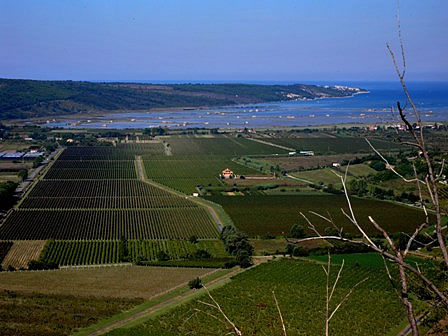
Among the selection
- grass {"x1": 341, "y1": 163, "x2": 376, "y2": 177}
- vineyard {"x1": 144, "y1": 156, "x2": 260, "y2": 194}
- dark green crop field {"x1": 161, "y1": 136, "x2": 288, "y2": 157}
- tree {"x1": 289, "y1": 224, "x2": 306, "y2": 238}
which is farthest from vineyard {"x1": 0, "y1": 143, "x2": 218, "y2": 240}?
grass {"x1": 341, "y1": 163, "x2": 376, "y2": 177}

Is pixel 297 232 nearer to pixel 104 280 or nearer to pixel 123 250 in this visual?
pixel 123 250

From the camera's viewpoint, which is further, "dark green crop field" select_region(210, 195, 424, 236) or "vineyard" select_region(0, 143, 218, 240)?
"dark green crop field" select_region(210, 195, 424, 236)

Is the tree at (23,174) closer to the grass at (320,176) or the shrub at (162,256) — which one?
the grass at (320,176)

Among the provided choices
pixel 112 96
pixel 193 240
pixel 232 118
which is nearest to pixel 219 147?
pixel 193 240

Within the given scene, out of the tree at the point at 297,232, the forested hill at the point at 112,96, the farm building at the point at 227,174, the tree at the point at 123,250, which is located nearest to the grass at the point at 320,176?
the farm building at the point at 227,174

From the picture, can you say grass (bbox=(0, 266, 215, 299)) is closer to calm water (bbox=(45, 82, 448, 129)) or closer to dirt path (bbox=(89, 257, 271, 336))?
dirt path (bbox=(89, 257, 271, 336))
